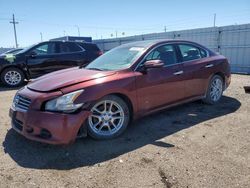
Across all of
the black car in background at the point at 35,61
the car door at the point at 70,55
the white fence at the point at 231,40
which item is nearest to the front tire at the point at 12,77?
the black car in background at the point at 35,61

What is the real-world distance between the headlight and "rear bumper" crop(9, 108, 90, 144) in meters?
0.08

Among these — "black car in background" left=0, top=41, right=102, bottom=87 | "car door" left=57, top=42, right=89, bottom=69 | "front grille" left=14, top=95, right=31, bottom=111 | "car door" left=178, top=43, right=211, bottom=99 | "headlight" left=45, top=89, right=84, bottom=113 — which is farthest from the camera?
"car door" left=57, top=42, right=89, bottom=69

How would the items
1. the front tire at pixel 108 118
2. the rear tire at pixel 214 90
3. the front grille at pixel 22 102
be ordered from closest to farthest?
1. the front grille at pixel 22 102
2. the front tire at pixel 108 118
3. the rear tire at pixel 214 90

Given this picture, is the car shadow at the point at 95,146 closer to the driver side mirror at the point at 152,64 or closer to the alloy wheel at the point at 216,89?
the alloy wheel at the point at 216,89

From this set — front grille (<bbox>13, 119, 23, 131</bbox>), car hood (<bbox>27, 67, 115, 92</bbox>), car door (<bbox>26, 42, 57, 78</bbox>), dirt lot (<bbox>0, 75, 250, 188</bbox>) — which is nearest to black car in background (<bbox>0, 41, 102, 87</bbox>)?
car door (<bbox>26, 42, 57, 78</bbox>)

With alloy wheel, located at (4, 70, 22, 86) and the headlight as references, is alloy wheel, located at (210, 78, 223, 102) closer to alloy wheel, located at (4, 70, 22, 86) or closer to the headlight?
the headlight

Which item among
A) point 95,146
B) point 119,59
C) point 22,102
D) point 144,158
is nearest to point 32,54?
point 119,59

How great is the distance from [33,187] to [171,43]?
11.9 ft

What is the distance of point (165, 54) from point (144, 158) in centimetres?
230

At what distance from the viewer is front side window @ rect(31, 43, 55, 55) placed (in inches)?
360

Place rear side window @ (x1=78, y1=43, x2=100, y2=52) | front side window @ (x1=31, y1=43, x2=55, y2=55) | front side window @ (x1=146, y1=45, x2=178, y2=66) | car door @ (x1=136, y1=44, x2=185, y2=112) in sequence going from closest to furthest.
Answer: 1. car door @ (x1=136, y1=44, x2=185, y2=112)
2. front side window @ (x1=146, y1=45, x2=178, y2=66)
3. front side window @ (x1=31, y1=43, x2=55, y2=55)
4. rear side window @ (x1=78, y1=43, x2=100, y2=52)

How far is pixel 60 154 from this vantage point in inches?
137

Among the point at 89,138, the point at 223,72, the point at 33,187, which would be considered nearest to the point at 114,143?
the point at 89,138

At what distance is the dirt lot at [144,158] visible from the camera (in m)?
2.86
